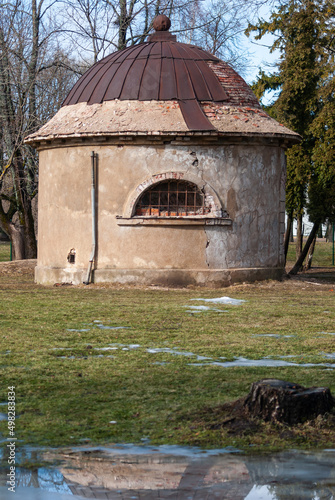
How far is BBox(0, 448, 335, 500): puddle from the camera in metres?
4.30

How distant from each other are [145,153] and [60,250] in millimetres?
3329

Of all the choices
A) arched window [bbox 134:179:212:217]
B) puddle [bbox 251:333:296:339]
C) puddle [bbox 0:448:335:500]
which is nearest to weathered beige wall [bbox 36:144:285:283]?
arched window [bbox 134:179:212:217]

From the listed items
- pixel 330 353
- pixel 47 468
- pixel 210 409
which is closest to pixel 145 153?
pixel 330 353

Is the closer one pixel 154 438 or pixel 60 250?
pixel 154 438

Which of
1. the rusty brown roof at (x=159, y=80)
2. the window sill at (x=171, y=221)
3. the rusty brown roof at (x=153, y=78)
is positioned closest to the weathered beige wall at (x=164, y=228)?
the window sill at (x=171, y=221)

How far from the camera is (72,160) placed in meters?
18.8

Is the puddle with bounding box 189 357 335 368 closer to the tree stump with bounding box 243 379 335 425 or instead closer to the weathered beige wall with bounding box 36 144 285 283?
the tree stump with bounding box 243 379 335 425

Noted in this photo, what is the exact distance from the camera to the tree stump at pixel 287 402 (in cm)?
549

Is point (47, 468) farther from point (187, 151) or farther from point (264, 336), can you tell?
point (187, 151)

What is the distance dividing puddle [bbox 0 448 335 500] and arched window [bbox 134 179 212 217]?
13.4 m

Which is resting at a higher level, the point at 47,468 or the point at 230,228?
the point at 230,228

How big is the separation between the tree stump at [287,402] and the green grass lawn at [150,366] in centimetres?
9

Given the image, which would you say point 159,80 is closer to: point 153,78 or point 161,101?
point 153,78

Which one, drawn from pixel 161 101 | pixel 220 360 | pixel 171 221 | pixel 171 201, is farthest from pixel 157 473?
pixel 161 101
